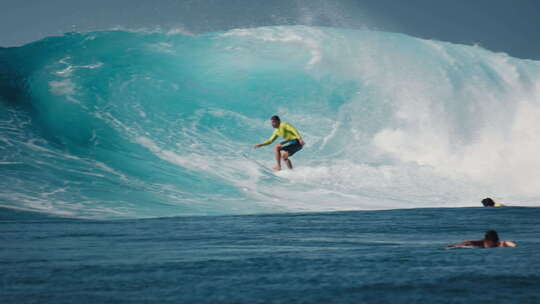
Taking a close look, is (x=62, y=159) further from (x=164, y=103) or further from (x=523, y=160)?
(x=523, y=160)

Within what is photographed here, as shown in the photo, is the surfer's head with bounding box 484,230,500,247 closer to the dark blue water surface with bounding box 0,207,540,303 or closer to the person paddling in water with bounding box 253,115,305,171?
the dark blue water surface with bounding box 0,207,540,303

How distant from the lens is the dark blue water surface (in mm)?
4258

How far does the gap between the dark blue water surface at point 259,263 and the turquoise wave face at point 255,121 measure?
10.2ft

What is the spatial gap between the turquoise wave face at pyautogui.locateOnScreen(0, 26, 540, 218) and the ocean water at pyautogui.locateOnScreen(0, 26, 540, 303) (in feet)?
0.19

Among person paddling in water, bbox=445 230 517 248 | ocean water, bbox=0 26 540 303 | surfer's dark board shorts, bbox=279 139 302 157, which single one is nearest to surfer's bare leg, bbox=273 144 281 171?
surfer's dark board shorts, bbox=279 139 302 157

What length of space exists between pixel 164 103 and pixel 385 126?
6.29 meters

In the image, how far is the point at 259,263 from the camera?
18.5 ft

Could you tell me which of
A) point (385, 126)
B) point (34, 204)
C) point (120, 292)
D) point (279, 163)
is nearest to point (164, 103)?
point (279, 163)

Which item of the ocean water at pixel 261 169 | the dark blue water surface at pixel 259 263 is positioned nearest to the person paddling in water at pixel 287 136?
the ocean water at pixel 261 169

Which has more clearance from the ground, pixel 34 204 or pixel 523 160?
pixel 523 160

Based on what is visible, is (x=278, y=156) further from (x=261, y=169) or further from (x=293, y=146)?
(x=261, y=169)

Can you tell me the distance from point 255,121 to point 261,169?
381cm

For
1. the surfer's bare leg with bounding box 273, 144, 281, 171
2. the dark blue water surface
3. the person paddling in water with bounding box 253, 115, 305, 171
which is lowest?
the dark blue water surface

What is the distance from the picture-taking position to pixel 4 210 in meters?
10.4
